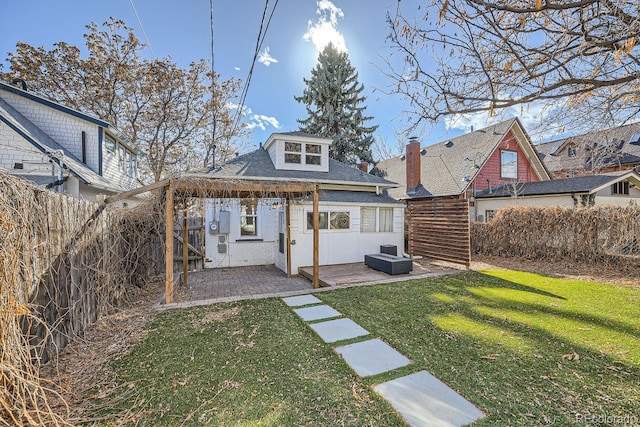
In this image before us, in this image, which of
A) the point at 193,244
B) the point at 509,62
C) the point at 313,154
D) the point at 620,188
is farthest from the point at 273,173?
the point at 620,188

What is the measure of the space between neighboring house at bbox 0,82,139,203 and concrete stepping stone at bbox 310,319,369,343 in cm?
824

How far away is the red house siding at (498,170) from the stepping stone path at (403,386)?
1392cm

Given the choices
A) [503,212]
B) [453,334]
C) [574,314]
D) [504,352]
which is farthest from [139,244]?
[503,212]

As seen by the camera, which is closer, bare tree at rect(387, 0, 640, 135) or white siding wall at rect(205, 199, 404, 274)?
bare tree at rect(387, 0, 640, 135)

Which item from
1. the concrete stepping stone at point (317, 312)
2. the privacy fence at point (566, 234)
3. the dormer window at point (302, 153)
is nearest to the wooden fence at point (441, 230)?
the privacy fence at point (566, 234)

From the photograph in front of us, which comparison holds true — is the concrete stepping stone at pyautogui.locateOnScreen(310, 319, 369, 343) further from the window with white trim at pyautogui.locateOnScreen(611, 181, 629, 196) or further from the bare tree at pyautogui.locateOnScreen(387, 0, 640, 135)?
the window with white trim at pyautogui.locateOnScreen(611, 181, 629, 196)

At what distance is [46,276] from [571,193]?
54.7 feet

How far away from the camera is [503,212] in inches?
428

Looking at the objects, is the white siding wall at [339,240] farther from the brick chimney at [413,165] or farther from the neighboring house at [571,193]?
the brick chimney at [413,165]

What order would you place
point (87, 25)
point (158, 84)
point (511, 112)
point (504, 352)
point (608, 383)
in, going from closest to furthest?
point (608, 383) < point (504, 352) < point (511, 112) < point (87, 25) < point (158, 84)

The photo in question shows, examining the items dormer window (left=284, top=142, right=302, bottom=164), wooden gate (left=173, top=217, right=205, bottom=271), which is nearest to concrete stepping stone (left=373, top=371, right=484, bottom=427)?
wooden gate (left=173, top=217, right=205, bottom=271)

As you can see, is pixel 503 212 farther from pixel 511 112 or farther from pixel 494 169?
pixel 511 112

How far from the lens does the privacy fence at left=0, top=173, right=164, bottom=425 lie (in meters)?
2.20

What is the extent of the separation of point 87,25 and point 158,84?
370 cm
